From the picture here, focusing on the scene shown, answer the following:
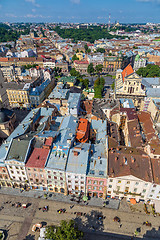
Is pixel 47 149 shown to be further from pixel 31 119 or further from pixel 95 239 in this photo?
pixel 95 239

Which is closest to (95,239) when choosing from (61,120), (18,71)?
(61,120)

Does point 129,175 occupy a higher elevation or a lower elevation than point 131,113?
lower

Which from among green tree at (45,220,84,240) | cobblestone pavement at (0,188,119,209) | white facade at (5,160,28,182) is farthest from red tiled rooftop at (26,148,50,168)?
green tree at (45,220,84,240)

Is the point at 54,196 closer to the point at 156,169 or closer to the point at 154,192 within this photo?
the point at 154,192

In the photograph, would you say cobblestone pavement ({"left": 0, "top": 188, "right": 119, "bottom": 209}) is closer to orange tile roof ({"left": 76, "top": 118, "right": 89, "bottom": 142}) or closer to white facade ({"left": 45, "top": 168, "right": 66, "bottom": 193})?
white facade ({"left": 45, "top": 168, "right": 66, "bottom": 193})

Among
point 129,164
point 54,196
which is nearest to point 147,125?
point 129,164
